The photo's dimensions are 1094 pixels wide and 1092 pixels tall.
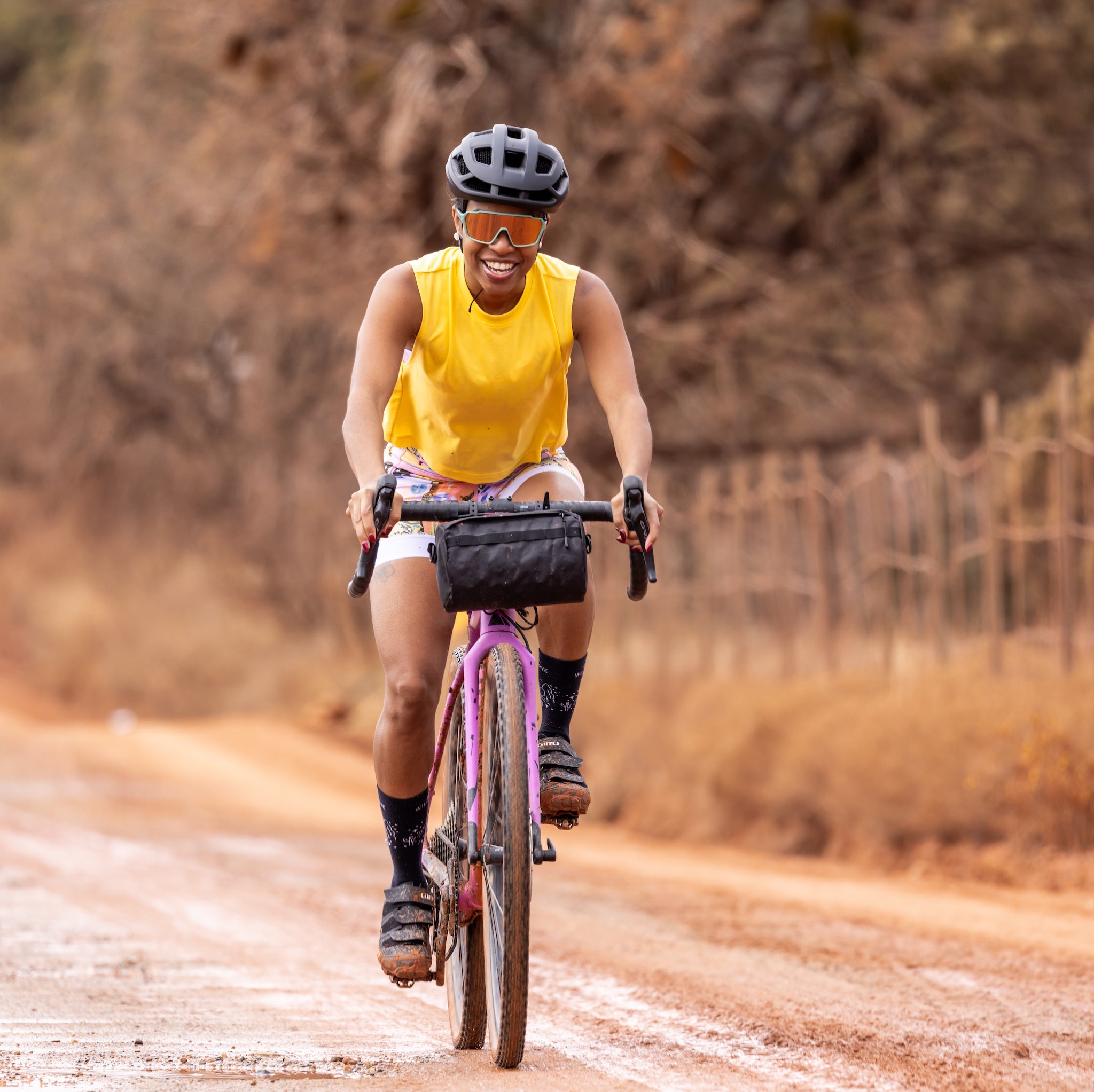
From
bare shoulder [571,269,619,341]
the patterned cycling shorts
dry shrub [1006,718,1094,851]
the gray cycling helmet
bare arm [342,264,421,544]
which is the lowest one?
dry shrub [1006,718,1094,851]

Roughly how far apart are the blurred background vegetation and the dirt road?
295 inches

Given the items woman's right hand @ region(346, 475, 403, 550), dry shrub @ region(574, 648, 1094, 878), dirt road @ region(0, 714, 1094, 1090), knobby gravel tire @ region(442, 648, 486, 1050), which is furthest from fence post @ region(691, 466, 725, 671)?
woman's right hand @ region(346, 475, 403, 550)

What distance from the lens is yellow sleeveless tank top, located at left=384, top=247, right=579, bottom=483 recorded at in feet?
15.7

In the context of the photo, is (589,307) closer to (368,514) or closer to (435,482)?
(435,482)

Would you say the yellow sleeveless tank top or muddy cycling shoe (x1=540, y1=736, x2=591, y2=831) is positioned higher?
the yellow sleeveless tank top

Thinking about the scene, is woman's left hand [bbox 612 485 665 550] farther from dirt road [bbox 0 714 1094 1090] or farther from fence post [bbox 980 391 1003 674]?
fence post [bbox 980 391 1003 674]

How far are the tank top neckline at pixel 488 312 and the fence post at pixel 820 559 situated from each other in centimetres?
828

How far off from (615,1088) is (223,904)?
4.81 metres

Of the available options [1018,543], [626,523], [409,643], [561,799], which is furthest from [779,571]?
[626,523]

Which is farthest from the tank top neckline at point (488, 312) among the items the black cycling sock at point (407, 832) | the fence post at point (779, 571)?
the fence post at point (779, 571)

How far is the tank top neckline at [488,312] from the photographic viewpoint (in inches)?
189

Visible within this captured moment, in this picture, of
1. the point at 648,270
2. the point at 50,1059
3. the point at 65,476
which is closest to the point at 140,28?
the point at 65,476

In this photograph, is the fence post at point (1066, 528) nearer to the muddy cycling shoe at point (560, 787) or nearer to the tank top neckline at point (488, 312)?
the muddy cycling shoe at point (560, 787)

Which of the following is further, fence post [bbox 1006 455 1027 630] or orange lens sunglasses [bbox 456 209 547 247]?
fence post [bbox 1006 455 1027 630]
